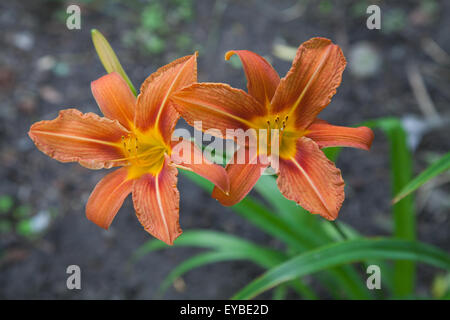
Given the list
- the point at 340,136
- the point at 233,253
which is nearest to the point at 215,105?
the point at 340,136

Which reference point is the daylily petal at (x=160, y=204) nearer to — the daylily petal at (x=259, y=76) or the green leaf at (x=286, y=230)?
the daylily petal at (x=259, y=76)

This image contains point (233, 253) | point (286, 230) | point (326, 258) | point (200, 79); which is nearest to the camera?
point (326, 258)

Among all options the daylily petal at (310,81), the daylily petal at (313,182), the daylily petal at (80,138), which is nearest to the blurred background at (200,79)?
the daylily petal at (310,81)

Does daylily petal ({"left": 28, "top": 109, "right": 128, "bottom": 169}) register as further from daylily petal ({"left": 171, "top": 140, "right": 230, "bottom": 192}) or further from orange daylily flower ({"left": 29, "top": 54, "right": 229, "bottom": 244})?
daylily petal ({"left": 171, "top": 140, "right": 230, "bottom": 192})

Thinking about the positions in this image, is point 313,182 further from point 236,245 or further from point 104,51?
point 236,245

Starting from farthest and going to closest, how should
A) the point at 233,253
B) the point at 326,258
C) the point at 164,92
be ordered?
the point at 233,253
the point at 326,258
the point at 164,92

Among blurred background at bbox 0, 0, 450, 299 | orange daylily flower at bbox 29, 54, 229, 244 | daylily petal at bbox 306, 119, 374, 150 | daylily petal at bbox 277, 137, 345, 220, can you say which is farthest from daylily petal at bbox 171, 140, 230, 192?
blurred background at bbox 0, 0, 450, 299
